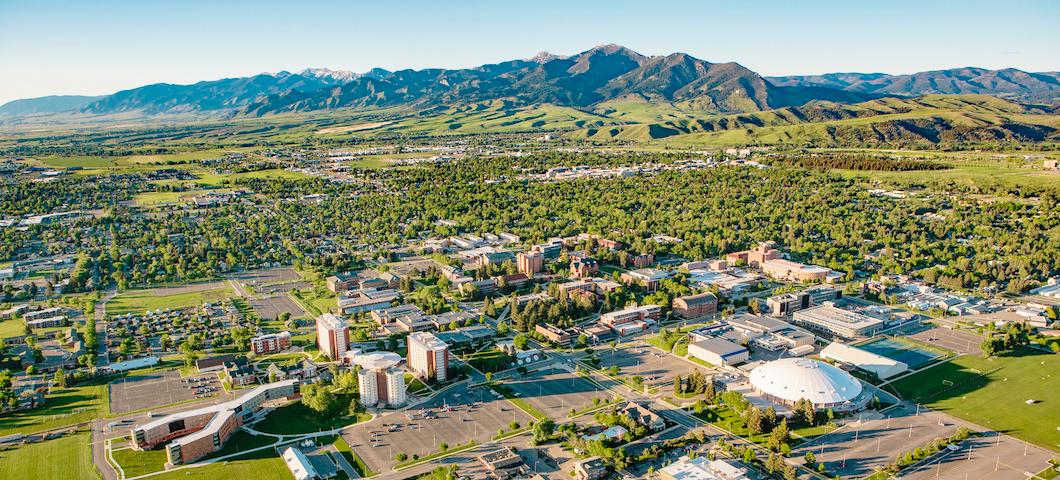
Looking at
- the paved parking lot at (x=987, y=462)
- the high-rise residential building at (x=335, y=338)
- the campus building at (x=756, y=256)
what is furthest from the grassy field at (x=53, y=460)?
the campus building at (x=756, y=256)

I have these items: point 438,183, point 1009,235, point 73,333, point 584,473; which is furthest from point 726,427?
point 438,183

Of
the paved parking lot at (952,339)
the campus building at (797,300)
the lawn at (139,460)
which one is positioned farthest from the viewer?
the campus building at (797,300)

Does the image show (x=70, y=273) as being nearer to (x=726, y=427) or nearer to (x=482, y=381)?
(x=482, y=381)

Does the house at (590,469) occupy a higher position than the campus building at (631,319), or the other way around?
the campus building at (631,319)

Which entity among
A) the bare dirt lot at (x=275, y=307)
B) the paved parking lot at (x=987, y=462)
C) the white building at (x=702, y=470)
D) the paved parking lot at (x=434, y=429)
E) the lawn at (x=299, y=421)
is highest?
the bare dirt lot at (x=275, y=307)

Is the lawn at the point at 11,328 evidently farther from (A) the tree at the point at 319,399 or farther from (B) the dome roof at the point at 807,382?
(B) the dome roof at the point at 807,382

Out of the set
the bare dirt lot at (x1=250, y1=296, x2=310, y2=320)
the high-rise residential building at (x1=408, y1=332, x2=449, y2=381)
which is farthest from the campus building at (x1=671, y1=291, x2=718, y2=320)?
the bare dirt lot at (x1=250, y1=296, x2=310, y2=320)

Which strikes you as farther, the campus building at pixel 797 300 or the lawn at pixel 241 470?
the campus building at pixel 797 300
